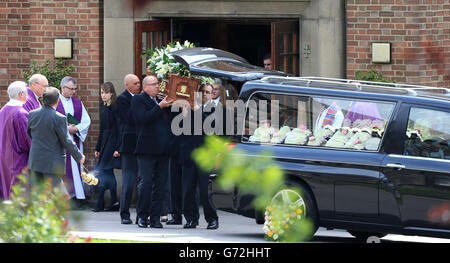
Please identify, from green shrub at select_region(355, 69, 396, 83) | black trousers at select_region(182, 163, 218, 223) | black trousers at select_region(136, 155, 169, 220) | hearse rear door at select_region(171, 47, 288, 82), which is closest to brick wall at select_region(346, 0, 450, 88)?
green shrub at select_region(355, 69, 396, 83)

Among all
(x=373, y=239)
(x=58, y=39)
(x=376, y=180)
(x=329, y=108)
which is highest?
(x=58, y=39)

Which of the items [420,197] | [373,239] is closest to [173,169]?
[373,239]

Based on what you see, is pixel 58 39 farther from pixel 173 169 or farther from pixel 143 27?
pixel 173 169

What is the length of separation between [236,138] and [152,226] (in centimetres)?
195

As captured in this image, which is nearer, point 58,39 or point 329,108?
point 329,108

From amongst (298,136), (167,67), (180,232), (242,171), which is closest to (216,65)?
(167,67)

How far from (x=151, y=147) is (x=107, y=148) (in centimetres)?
288

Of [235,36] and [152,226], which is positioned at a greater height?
[235,36]

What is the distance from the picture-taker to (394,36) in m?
15.7

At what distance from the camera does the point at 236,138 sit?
11484 millimetres

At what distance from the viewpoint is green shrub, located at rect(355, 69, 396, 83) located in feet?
50.6

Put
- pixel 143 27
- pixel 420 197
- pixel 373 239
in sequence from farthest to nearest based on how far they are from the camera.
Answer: pixel 143 27, pixel 373 239, pixel 420 197
